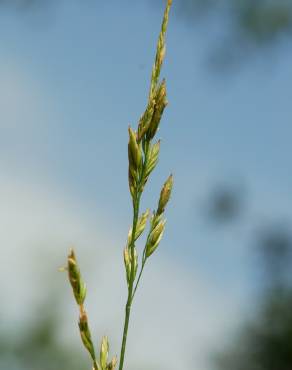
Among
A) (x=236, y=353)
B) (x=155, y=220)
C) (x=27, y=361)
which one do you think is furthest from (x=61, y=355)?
(x=155, y=220)

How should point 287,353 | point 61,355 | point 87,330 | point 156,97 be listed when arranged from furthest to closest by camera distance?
point 287,353 < point 61,355 < point 156,97 < point 87,330

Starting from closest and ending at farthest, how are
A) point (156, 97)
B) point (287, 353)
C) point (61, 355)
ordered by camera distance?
point (156, 97) → point (61, 355) → point (287, 353)

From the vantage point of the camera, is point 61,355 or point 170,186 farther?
point 61,355

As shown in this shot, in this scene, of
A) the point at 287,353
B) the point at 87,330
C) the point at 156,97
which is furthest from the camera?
Result: the point at 287,353

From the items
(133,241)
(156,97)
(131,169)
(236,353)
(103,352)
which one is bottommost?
(236,353)

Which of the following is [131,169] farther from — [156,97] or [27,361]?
[27,361]

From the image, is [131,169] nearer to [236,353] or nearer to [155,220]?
[155,220]

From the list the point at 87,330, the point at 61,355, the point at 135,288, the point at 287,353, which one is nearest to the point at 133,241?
the point at 135,288

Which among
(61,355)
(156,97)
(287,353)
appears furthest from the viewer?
(287,353)

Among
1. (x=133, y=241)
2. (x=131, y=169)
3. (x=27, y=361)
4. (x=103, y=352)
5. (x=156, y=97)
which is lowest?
(x=27, y=361)

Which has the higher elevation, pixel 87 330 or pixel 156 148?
pixel 156 148
